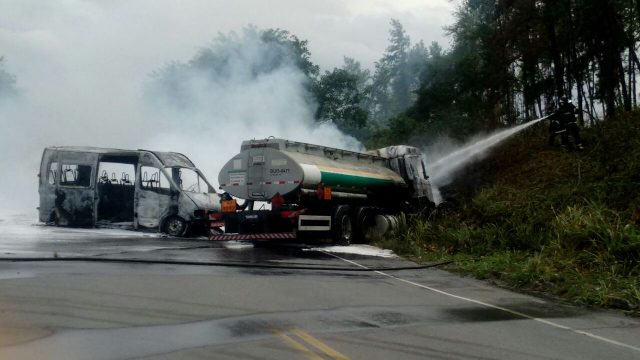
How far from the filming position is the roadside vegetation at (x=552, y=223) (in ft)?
34.1

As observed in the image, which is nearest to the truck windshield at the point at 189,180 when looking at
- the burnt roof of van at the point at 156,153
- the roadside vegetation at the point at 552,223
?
the burnt roof of van at the point at 156,153

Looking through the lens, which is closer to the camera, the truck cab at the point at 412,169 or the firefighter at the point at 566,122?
the firefighter at the point at 566,122

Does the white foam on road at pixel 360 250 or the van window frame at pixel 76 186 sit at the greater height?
the van window frame at pixel 76 186

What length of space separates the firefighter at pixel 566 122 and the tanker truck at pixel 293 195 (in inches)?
263

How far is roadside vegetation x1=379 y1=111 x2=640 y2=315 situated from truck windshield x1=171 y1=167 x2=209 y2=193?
18.9 feet

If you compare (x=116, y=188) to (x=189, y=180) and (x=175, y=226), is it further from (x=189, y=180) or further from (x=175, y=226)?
(x=175, y=226)

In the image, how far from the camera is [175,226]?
16.7 metres

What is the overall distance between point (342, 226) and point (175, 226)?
474cm

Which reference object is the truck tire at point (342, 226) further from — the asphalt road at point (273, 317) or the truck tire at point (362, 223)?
the asphalt road at point (273, 317)

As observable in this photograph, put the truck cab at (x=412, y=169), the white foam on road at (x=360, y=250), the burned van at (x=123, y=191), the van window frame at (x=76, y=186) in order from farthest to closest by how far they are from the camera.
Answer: the truck cab at (x=412, y=169) → the van window frame at (x=76, y=186) → the burned van at (x=123, y=191) → the white foam on road at (x=360, y=250)

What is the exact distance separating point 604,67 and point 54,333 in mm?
23584

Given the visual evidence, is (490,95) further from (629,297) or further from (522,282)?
(629,297)

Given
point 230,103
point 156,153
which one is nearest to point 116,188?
point 156,153

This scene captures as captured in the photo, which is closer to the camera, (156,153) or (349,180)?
(349,180)
